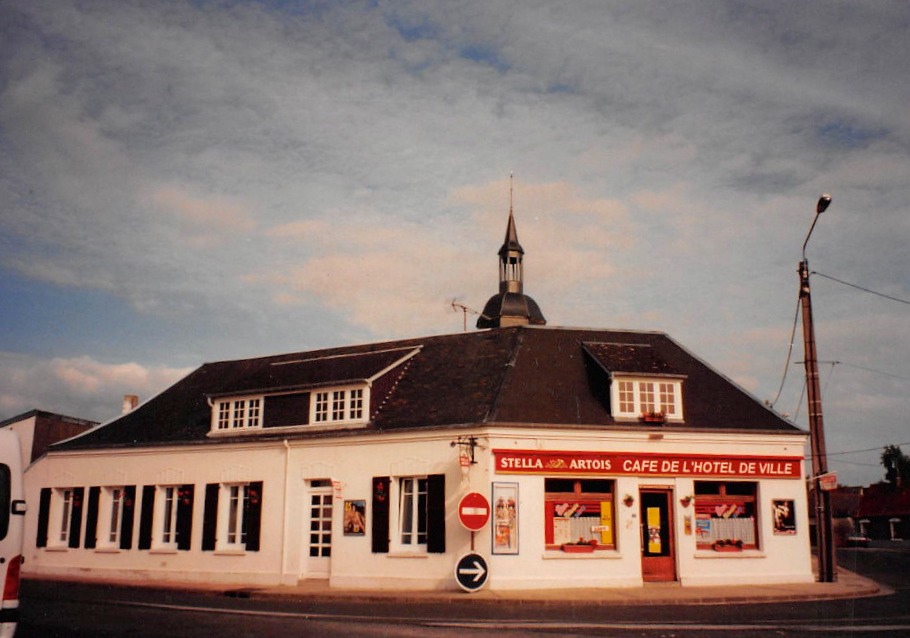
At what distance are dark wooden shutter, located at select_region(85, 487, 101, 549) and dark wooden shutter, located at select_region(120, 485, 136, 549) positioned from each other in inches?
43.1

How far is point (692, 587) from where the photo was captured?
22.2 meters

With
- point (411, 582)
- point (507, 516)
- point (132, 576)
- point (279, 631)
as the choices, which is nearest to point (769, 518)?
point (507, 516)

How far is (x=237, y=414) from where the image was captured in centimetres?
2766

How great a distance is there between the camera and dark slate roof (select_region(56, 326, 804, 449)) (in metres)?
23.5

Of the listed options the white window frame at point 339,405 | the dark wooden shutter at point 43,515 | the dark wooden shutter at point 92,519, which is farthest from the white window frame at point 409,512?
the dark wooden shutter at point 43,515

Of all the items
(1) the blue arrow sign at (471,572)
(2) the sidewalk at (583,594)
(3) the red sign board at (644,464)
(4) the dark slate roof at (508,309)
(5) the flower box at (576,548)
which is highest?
(4) the dark slate roof at (508,309)

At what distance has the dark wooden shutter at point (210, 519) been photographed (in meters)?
25.9

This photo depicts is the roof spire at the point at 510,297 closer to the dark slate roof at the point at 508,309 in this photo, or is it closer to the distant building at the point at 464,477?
the dark slate roof at the point at 508,309

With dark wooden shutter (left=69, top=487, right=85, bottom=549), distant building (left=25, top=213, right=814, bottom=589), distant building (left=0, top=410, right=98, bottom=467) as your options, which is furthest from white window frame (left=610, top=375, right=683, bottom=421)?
distant building (left=0, top=410, right=98, bottom=467)

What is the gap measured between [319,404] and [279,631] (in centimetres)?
1342

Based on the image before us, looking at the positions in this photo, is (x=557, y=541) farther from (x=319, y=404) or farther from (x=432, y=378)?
(x=319, y=404)

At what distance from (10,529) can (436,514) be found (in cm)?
1428

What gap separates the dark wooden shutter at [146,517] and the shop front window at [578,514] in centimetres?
1317

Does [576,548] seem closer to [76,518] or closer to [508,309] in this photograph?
[76,518]
